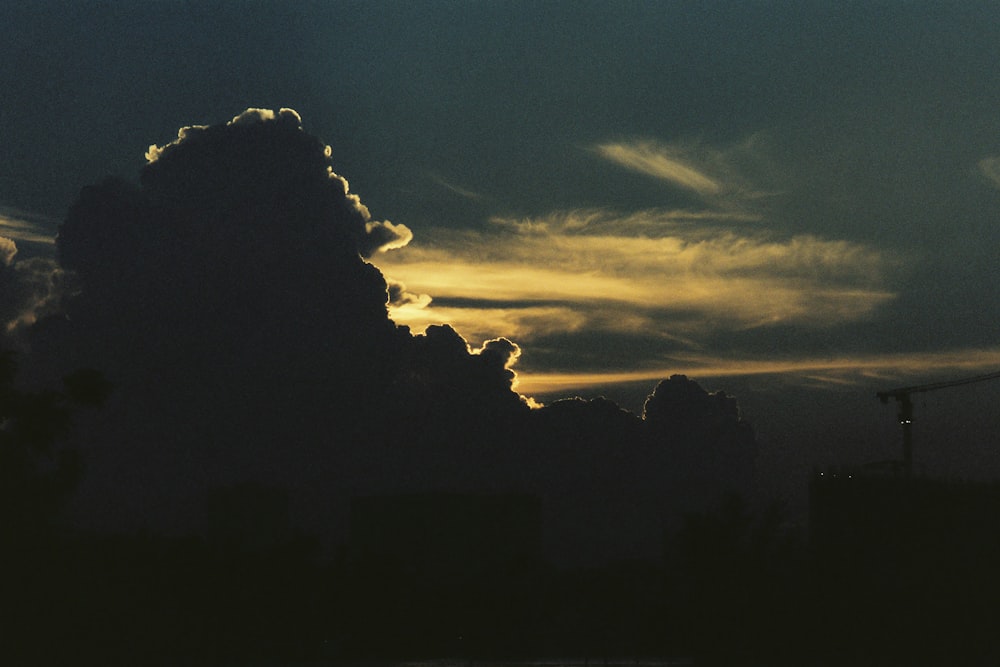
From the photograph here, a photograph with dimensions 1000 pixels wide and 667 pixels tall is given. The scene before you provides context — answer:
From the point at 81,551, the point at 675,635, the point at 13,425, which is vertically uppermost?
the point at 13,425

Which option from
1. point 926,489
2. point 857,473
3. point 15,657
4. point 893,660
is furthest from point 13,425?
point 857,473

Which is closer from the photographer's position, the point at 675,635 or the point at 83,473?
the point at 83,473

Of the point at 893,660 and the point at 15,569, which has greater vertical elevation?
the point at 15,569

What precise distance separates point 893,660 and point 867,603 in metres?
18.3

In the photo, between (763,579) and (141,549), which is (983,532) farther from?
(141,549)

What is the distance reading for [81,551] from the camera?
290ft

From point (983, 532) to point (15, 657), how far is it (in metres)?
100

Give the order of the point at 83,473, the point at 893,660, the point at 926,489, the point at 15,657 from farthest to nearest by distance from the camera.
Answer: the point at 926,489, the point at 893,660, the point at 15,657, the point at 83,473

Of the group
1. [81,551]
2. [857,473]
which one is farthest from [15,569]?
[857,473]

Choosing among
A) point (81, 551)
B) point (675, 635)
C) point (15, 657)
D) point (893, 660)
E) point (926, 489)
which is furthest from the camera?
point (675, 635)

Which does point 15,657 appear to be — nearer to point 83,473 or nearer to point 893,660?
point 83,473

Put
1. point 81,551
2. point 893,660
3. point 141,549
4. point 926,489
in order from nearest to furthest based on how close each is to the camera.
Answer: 1. point 81,551
2. point 893,660
3. point 926,489
4. point 141,549

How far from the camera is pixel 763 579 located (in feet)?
548

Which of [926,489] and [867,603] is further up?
[926,489]
